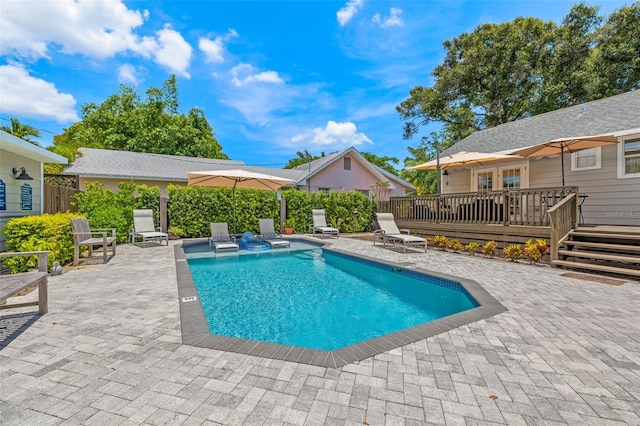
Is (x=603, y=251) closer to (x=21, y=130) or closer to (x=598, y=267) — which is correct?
(x=598, y=267)

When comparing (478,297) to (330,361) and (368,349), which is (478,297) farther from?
(330,361)

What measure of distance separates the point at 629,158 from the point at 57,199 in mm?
17078

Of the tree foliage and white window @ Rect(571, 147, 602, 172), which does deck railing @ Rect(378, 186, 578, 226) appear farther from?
the tree foliage

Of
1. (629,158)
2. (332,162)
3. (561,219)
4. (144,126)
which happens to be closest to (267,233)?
(561,219)

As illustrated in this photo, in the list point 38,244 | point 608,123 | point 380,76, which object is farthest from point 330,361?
point 380,76

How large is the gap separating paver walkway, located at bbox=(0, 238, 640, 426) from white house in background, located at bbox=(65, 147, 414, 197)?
45.8 feet

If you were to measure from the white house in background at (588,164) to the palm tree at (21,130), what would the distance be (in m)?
20.2

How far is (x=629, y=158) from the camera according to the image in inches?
330

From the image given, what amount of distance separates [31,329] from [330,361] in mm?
3459

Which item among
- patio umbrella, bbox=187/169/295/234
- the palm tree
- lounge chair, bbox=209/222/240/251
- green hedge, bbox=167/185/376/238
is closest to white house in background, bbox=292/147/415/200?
green hedge, bbox=167/185/376/238

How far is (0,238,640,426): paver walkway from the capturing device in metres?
1.98

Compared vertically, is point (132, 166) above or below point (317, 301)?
above

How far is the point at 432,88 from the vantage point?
76.2 feet

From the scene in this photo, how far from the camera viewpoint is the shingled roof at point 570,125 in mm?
9102
